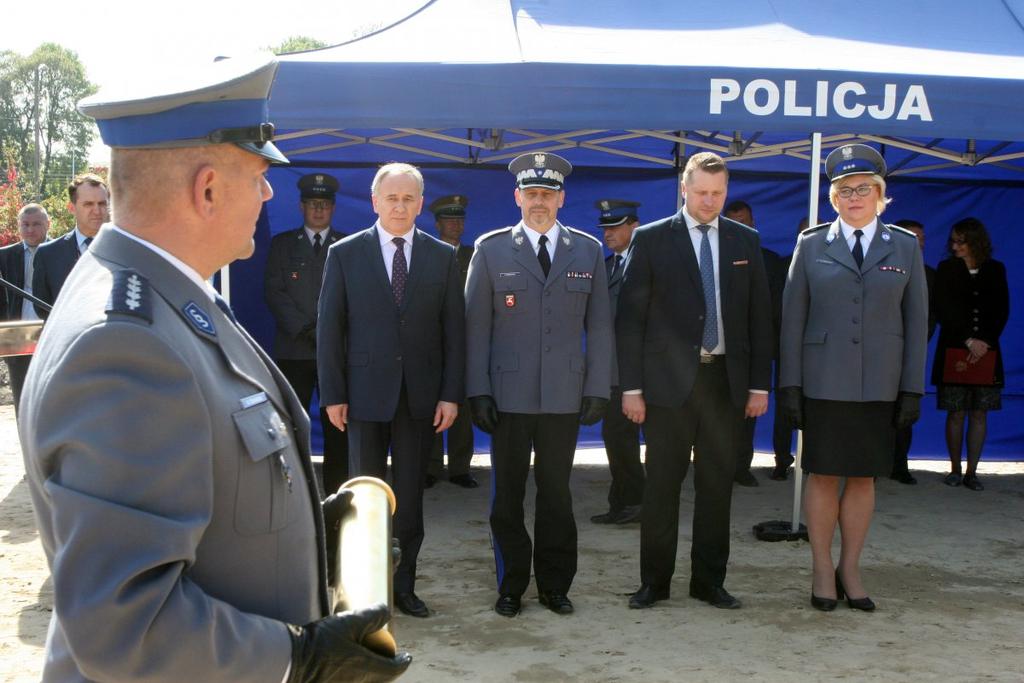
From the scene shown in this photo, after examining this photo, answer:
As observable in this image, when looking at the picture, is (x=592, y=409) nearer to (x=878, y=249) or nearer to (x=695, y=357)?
(x=695, y=357)

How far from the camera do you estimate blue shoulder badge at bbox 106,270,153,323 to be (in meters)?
1.14

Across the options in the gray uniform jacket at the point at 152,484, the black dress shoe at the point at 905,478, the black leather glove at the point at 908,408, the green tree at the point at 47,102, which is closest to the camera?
the gray uniform jacket at the point at 152,484

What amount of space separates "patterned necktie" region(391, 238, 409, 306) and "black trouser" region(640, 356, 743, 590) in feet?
3.72

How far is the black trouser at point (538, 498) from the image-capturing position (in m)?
4.32

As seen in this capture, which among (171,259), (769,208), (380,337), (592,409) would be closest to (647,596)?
(592,409)

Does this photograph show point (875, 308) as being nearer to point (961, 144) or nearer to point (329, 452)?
point (329, 452)

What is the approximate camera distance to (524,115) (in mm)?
4801

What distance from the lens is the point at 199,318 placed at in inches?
49.8

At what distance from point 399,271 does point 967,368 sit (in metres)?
4.34

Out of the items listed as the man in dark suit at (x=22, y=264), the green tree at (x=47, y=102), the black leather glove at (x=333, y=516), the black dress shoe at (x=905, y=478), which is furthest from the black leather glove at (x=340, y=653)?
the green tree at (x=47, y=102)

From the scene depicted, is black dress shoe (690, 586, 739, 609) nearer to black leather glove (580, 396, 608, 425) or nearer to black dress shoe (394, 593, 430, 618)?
black leather glove (580, 396, 608, 425)

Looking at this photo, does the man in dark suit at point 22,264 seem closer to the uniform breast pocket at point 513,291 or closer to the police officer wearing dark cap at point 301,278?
the police officer wearing dark cap at point 301,278

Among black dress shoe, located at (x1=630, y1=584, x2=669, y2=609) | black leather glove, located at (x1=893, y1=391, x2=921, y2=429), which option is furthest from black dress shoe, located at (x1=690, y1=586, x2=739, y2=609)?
black leather glove, located at (x1=893, y1=391, x2=921, y2=429)

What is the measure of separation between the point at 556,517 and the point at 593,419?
444 millimetres
